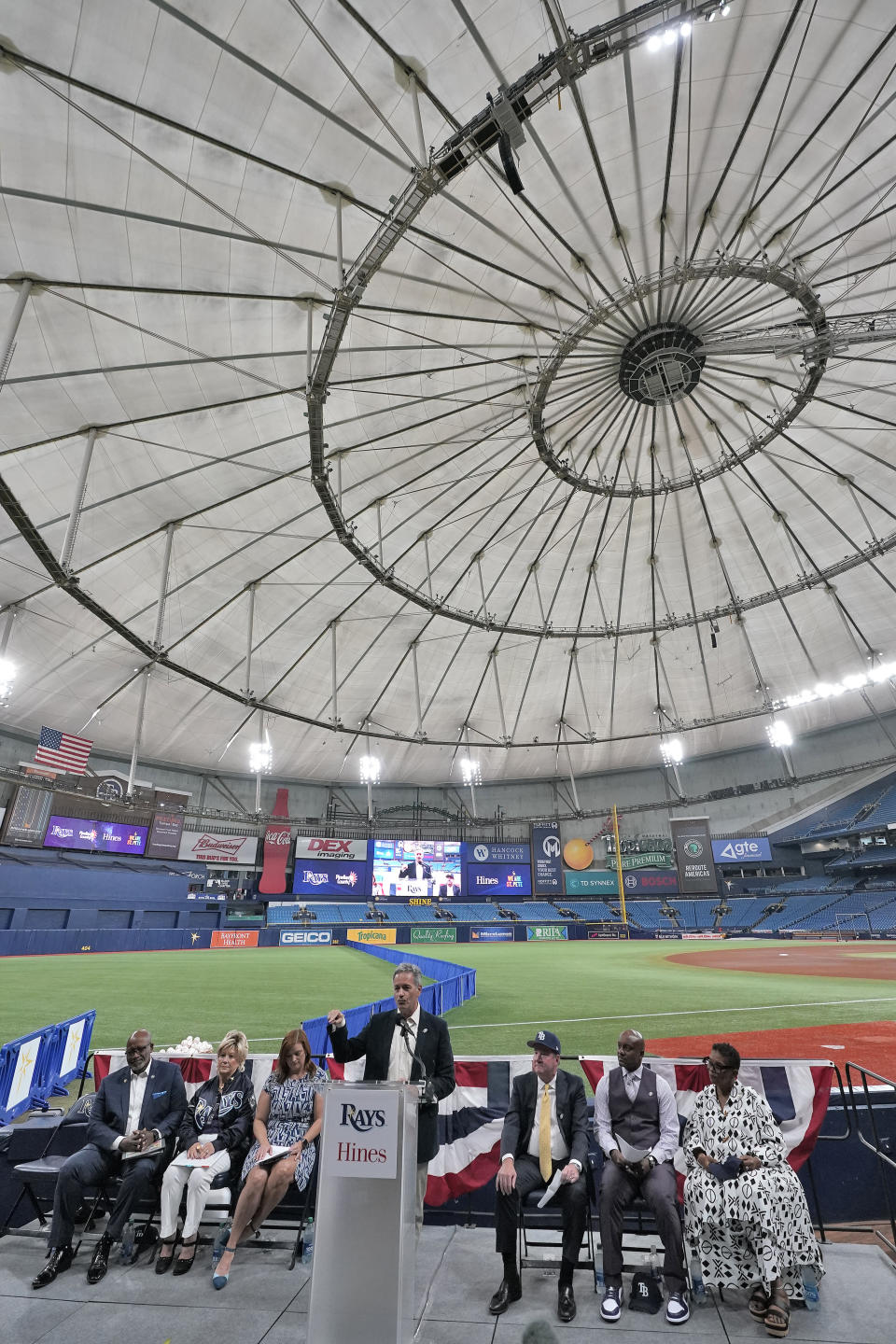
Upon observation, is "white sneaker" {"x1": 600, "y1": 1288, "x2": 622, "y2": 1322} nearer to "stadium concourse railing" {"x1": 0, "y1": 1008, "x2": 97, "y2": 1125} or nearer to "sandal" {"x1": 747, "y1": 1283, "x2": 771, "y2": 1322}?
"sandal" {"x1": 747, "y1": 1283, "x2": 771, "y2": 1322}

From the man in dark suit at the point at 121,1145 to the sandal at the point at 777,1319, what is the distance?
4.79 metres

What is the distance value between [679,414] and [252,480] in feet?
73.3

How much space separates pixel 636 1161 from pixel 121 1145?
448 cm

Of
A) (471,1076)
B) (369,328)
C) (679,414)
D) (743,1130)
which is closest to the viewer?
(743,1130)

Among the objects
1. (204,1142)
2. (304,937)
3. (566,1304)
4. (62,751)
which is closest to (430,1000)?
(204,1142)

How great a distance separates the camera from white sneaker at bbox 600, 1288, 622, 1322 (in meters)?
4.35

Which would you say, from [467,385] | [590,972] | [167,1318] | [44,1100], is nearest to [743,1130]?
[167,1318]

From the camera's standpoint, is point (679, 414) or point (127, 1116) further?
point (679, 414)

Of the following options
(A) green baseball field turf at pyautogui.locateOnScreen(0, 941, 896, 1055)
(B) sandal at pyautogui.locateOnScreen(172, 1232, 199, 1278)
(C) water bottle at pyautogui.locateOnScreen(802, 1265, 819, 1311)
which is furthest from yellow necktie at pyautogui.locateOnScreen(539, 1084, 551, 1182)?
(A) green baseball field turf at pyautogui.locateOnScreen(0, 941, 896, 1055)

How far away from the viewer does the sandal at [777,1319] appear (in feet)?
13.6

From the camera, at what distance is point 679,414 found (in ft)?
113

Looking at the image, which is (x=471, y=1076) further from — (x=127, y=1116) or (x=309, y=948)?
(x=309, y=948)

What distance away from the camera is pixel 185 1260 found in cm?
507

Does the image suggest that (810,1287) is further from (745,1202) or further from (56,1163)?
(56,1163)
